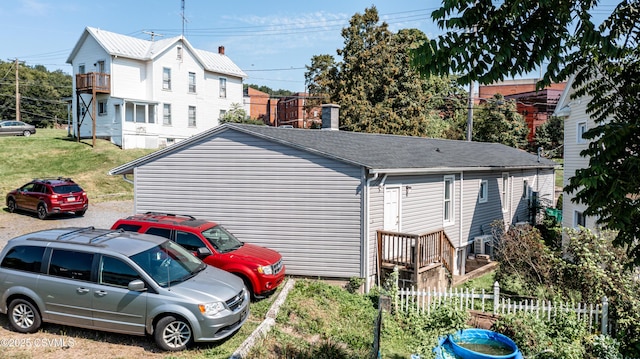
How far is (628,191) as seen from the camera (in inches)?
187

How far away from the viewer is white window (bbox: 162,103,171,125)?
35.5 metres

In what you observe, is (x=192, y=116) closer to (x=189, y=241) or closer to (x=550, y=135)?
(x=189, y=241)

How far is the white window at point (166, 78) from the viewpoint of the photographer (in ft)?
116

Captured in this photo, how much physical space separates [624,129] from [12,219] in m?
22.2

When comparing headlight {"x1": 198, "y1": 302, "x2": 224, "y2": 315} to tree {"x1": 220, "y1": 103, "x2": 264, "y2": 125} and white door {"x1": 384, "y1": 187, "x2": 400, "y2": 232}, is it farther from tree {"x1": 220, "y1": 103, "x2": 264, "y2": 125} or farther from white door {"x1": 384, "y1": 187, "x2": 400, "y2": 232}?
tree {"x1": 220, "y1": 103, "x2": 264, "y2": 125}

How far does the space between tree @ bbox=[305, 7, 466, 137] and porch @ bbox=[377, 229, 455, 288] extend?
20.4 metres

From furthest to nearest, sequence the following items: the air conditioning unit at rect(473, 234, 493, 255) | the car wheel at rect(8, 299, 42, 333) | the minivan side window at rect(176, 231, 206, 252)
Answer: the air conditioning unit at rect(473, 234, 493, 255) → the minivan side window at rect(176, 231, 206, 252) → the car wheel at rect(8, 299, 42, 333)

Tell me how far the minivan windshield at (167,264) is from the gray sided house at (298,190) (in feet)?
13.9

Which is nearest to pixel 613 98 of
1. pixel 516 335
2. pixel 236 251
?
pixel 516 335

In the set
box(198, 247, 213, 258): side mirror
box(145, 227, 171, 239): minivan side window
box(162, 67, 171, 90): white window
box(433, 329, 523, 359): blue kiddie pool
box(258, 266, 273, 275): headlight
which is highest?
box(162, 67, 171, 90): white window

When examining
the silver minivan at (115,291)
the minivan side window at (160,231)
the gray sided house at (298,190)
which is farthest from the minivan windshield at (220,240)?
the silver minivan at (115,291)

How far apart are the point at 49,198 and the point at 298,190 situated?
12852mm

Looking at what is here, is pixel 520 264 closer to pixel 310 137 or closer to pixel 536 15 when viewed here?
pixel 310 137

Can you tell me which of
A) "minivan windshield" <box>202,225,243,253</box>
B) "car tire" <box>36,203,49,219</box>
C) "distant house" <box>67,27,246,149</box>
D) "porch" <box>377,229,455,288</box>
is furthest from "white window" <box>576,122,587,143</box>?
"distant house" <box>67,27,246,149</box>
